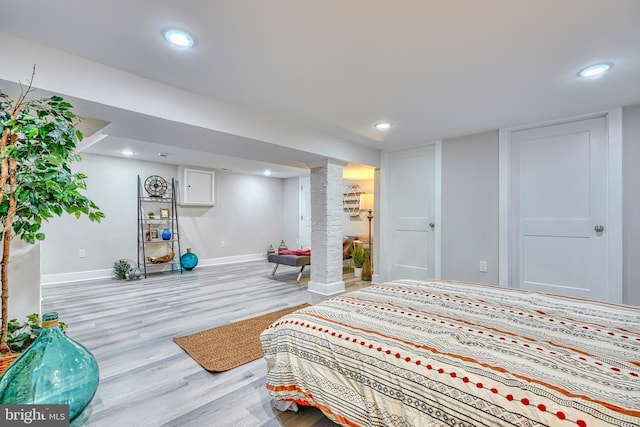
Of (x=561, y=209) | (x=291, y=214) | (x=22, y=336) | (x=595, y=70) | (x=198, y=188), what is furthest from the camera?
(x=291, y=214)

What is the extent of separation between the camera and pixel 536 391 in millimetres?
833

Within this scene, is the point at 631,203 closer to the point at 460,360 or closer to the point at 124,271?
the point at 460,360

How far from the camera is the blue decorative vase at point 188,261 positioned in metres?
5.77

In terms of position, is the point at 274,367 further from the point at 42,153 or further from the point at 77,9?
the point at 77,9

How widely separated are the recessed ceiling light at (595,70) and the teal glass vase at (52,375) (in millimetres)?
3657

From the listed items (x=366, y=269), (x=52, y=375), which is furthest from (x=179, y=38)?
(x=366, y=269)

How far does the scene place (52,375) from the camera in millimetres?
1371

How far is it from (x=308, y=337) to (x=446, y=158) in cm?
330

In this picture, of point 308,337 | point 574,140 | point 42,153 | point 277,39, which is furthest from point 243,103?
point 574,140

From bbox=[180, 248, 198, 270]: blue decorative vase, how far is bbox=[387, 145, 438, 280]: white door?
3932 millimetres

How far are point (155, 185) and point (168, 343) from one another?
13.3 ft

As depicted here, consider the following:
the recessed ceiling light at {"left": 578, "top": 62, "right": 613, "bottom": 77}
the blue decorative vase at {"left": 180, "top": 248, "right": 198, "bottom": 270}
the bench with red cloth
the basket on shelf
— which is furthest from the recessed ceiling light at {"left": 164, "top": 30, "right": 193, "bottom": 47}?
the blue decorative vase at {"left": 180, "top": 248, "right": 198, "bottom": 270}

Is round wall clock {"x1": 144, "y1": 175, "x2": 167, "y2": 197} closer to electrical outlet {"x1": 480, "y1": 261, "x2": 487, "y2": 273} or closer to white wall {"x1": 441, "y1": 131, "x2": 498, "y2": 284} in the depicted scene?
white wall {"x1": 441, "y1": 131, "x2": 498, "y2": 284}

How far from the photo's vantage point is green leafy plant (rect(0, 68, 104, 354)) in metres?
1.39
